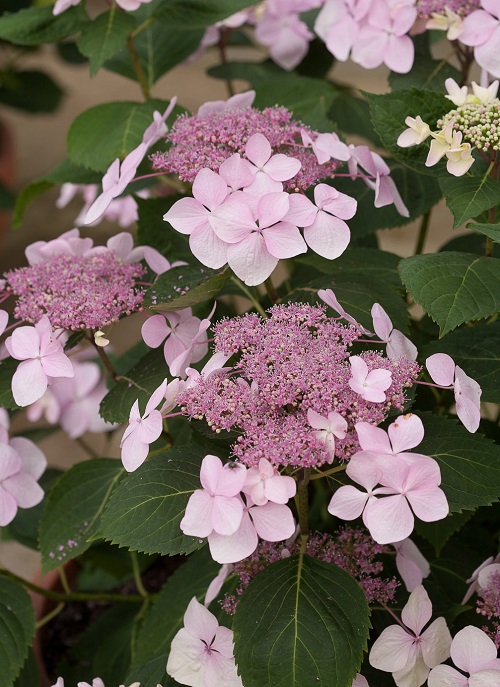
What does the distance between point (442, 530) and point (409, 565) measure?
4.1 inches

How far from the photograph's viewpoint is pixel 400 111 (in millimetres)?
688

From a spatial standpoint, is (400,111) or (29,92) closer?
(400,111)

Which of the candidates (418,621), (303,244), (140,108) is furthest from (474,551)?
(140,108)

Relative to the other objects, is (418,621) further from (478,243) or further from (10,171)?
(10,171)

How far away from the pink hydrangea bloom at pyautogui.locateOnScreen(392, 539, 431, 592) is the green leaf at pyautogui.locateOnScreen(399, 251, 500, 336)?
19cm

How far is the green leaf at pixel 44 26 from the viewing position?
3.02 ft

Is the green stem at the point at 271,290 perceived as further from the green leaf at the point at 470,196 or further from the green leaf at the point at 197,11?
the green leaf at the point at 197,11

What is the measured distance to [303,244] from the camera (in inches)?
23.6

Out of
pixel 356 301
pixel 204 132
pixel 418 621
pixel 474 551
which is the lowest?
pixel 474 551

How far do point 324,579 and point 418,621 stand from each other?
71 millimetres

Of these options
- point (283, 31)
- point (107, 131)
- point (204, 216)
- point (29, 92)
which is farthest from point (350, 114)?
point (29, 92)

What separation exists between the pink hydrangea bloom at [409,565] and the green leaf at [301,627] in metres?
0.08

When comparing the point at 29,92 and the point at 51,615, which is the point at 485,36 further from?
the point at 29,92

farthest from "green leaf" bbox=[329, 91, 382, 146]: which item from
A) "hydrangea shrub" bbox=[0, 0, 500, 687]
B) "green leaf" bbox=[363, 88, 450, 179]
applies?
"green leaf" bbox=[363, 88, 450, 179]
